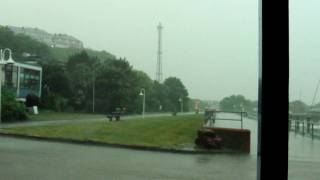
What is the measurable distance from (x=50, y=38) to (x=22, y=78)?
27 cm

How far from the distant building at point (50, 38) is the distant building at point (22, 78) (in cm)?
18

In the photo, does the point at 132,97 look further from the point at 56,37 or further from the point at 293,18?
the point at 293,18

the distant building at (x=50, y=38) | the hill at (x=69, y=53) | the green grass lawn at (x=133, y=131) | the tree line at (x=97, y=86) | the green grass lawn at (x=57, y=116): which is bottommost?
the green grass lawn at (x=133, y=131)

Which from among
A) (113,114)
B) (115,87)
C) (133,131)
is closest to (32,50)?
(115,87)

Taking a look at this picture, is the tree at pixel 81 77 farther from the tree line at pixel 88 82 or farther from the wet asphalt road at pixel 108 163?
the wet asphalt road at pixel 108 163

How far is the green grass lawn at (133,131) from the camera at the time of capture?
12.6 ft

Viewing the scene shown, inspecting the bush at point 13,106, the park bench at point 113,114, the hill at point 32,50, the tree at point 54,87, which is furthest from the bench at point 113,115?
the hill at point 32,50

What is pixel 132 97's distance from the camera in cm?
335

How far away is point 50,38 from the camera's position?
8.38 ft

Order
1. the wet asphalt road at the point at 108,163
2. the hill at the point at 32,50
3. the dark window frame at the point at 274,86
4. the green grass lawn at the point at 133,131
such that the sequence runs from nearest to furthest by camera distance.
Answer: the dark window frame at the point at 274,86 < the hill at the point at 32,50 < the green grass lawn at the point at 133,131 < the wet asphalt road at the point at 108,163

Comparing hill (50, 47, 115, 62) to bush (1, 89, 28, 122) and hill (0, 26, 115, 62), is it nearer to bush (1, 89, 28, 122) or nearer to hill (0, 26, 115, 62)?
hill (0, 26, 115, 62)

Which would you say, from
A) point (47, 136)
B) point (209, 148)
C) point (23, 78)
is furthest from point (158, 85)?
point (209, 148)

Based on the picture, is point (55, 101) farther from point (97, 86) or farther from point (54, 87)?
point (97, 86)

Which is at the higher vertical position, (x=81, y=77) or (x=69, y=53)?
(x=69, y=53)
